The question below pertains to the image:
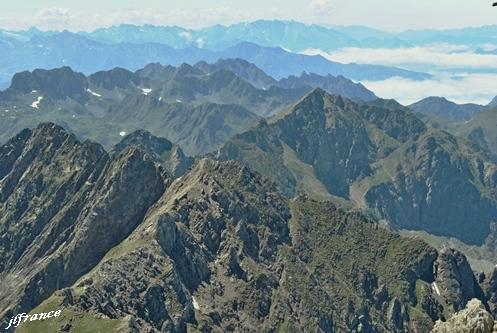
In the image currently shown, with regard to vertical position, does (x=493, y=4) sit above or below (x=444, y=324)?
above

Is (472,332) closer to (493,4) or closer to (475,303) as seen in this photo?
(475,303)

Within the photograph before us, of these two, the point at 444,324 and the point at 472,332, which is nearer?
the point at 472,332

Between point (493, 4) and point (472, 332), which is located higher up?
point (493, 4)

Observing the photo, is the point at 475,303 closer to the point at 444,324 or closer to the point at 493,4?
the point at 444,324

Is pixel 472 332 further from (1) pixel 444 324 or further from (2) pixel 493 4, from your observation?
(2) pixel 493 4

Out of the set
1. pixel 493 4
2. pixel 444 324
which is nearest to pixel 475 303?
pixel 444 324
